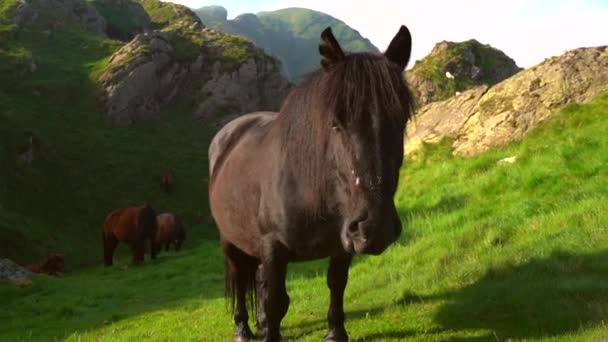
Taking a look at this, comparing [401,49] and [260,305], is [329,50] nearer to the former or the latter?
[401,49]

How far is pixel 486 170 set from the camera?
14.5 metres

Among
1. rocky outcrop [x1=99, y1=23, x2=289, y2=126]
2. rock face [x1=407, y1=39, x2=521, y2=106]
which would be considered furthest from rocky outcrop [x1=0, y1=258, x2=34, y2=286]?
rocky outcrop [x1=99, y1=23, x2=289, y2=126]

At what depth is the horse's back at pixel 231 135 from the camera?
875 centimetres

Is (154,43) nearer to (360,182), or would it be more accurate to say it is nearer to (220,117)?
(220,117)

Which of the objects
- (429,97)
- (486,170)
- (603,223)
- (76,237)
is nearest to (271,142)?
(603,223)

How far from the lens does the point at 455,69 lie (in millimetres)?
41656

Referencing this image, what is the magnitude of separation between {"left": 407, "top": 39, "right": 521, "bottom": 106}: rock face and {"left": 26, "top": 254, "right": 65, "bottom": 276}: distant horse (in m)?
21.5

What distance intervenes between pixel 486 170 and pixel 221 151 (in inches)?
303

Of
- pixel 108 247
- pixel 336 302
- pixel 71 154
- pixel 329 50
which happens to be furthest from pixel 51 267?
pixel 329 50

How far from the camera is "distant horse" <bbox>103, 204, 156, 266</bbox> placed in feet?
83.0

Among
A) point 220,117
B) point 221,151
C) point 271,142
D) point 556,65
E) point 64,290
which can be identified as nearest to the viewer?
point 271,142

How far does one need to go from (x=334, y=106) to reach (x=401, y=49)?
0.99 metres

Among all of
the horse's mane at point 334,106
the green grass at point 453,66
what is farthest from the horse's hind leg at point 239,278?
the green grass at point 453,66

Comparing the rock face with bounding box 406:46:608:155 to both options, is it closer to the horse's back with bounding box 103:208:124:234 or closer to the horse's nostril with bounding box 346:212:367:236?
the horse's nostril with bounding box 346:212:367:236
